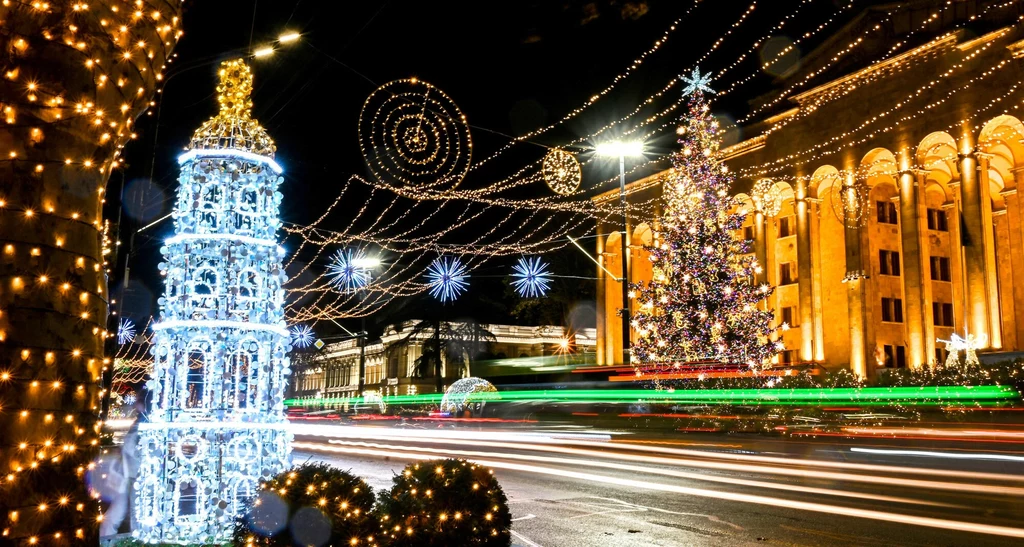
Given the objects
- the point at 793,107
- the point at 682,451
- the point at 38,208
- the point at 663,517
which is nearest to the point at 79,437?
the point at 38,208

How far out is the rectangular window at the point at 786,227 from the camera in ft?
147

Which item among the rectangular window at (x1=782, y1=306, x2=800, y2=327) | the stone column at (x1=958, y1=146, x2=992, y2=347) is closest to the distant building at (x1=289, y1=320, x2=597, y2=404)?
the rectangular window at (x1=782, y1=306, x2=800, y2=327)

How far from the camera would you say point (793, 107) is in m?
41.0

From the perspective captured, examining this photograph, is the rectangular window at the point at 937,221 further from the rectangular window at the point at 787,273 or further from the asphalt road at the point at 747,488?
the asphalt road at the point at 747,488

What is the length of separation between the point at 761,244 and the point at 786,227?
3726 mm

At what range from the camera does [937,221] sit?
42.5 metres

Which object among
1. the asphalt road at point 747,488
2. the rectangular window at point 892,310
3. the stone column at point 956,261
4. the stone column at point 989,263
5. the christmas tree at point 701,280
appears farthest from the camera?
the rectangular window at point 892,310

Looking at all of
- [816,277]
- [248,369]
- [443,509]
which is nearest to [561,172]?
[248,369]

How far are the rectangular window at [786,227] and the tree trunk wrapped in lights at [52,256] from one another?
43805mm

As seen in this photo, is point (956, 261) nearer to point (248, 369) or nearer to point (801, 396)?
point (801, 396)

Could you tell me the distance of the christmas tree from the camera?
2867cm

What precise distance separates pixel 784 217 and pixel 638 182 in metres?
9.40

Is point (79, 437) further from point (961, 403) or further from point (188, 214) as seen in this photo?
point (961, 403)

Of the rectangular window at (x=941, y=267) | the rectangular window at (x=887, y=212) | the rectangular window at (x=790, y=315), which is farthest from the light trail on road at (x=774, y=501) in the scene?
the rectangular window at (x=941, y=267)
